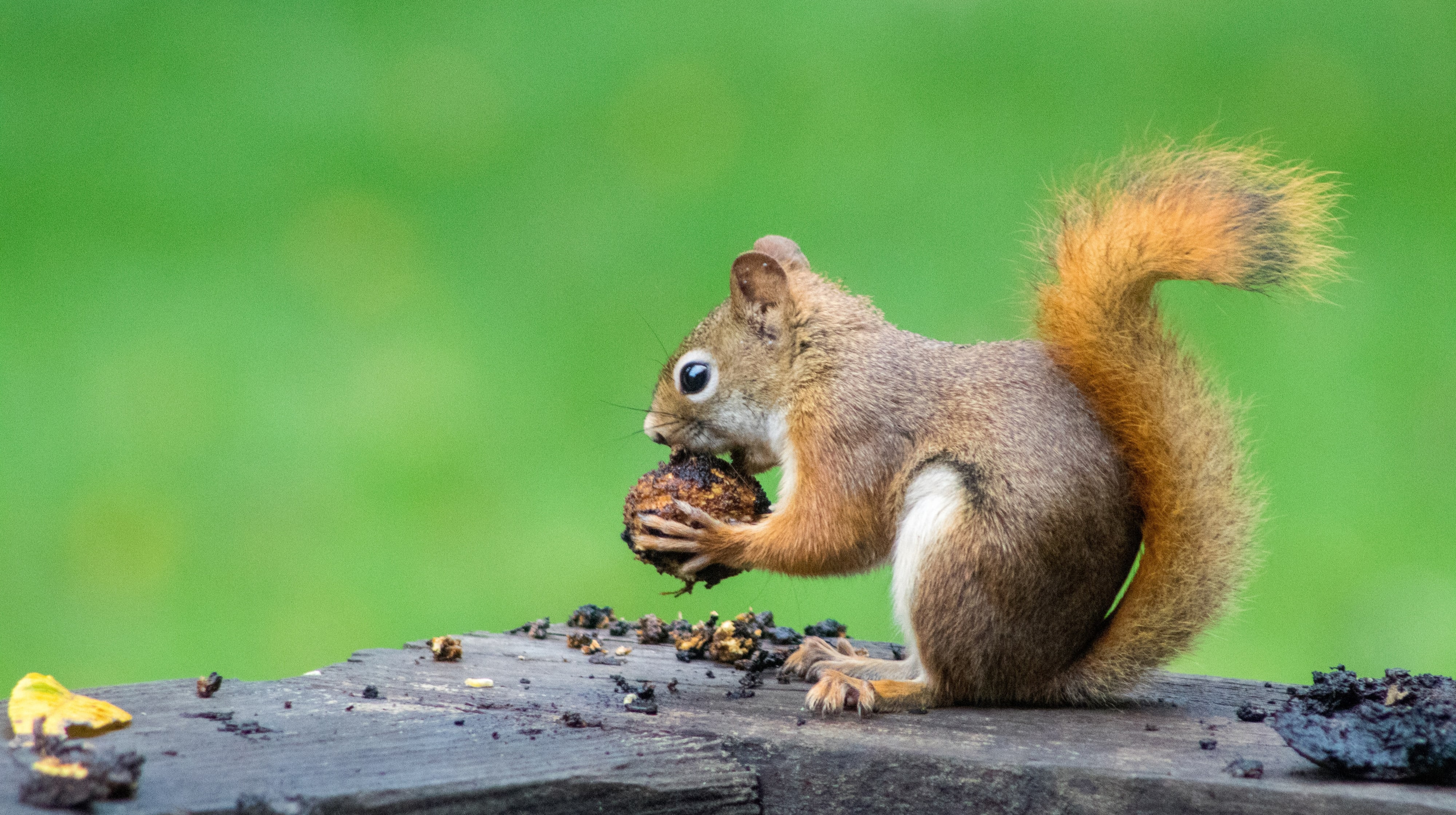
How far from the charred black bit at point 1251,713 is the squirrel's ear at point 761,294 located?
2.93 ft

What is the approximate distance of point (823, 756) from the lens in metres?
1.59

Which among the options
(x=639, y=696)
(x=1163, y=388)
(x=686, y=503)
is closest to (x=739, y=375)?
(x=686, y=503)

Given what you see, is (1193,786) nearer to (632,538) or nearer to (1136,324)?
(1136,324)

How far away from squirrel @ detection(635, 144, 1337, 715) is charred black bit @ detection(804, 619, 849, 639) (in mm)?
365

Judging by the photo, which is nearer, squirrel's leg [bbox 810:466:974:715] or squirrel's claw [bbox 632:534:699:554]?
squirrel's leg [bbox 810:466:974:715]

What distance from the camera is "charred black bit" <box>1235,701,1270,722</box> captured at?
1.82m

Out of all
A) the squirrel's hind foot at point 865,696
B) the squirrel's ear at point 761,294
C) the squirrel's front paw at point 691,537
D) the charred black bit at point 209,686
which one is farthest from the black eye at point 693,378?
the charred black bit at point 209,686

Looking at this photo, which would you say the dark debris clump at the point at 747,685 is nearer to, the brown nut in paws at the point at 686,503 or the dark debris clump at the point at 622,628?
the brown nut in paws at the point at 686,503

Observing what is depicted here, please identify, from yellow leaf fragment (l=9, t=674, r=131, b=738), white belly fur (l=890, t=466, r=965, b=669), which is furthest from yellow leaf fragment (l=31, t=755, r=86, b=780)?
white belly fur (l=890, t=466, r=965, b=669)

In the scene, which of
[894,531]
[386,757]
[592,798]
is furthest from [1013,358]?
[386,757]

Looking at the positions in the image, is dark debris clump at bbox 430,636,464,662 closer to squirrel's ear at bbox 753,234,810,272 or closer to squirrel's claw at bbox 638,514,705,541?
squirrel's claw at bbox 638,514,705,541

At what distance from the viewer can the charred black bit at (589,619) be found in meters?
2.47

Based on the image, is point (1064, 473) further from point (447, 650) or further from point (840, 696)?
point (447, 650)

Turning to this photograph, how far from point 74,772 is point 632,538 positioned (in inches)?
36.5
